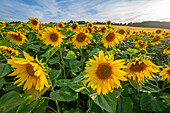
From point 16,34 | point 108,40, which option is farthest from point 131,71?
point 16,34

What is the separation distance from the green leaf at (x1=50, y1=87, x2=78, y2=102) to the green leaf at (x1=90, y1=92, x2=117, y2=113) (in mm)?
330

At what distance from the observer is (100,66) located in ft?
4.85

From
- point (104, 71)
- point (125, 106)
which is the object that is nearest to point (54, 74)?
point (104, 71)

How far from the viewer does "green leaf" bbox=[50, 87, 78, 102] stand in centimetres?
141

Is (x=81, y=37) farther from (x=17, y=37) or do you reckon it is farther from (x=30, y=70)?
(x=17, y=37)

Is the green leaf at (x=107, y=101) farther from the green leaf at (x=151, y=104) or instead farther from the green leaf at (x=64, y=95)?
the green leaf at (x=151, y=104)

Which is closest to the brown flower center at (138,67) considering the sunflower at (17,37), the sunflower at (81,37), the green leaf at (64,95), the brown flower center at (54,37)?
the green leaf at (64,95)

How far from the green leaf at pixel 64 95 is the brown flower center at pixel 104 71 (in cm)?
54

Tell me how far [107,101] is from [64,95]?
671mm

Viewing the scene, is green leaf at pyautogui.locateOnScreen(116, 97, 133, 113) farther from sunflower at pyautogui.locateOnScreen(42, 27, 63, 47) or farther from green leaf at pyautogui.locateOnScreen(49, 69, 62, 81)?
sunflower at pyautogui.locateOnScreen(42, 27, 63, 47)

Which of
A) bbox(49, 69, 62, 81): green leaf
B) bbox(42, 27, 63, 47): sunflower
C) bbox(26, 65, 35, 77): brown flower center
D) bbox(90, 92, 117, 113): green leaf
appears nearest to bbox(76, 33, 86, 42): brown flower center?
bbox(42, 27, 63, 47): sunflower

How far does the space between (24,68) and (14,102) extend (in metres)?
0.52

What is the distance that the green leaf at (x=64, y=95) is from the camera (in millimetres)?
1409

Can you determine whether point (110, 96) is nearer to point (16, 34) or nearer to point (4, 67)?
point (4, 67)
